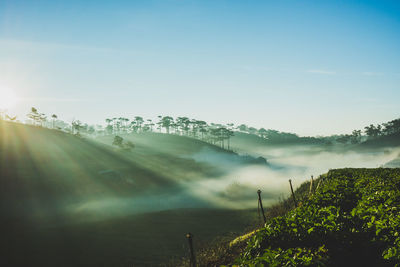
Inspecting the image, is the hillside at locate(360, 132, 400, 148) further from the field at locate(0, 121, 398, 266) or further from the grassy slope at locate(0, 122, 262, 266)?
the grassy slope at locate(0, 122, 262, 266)

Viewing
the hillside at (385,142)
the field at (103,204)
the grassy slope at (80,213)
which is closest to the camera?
the grassy slope at (80,213)

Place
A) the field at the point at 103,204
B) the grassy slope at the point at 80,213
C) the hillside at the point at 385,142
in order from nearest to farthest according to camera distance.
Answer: the grassy slope at the point at 80,213 < the field at the point at 103,204 < the hillside at the point at 385,142

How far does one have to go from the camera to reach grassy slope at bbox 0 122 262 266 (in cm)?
1906

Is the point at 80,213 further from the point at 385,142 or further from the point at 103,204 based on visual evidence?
the point at 385,142

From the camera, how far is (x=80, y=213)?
1264 inches

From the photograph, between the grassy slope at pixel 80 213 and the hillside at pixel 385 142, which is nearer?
the grassy slope at pixel 80 213

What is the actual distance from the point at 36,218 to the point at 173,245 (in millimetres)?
22397

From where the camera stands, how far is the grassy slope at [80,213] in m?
19.1

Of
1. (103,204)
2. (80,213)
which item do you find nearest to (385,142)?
(103,204)

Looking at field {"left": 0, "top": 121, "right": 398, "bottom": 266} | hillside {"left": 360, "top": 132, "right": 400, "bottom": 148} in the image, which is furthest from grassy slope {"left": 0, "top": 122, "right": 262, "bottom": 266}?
hillside {"left": 360, "top": 132, "right": 400, "bottom": 148}

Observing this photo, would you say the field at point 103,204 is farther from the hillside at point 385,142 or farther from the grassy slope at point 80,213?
the hillside at point 385,142

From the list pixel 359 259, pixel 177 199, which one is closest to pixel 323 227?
pixel 359 259

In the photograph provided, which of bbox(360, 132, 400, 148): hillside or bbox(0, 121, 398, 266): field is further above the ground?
bbox(360, 132, 400, 148): hillside

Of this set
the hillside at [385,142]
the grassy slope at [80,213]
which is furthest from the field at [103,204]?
the hillside at [385,142]
